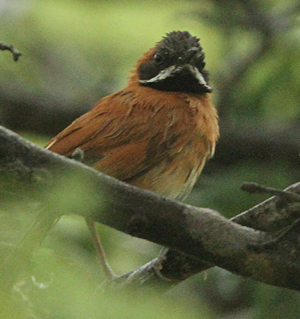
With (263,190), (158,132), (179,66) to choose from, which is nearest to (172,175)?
(158,132)

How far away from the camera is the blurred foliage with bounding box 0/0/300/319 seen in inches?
180

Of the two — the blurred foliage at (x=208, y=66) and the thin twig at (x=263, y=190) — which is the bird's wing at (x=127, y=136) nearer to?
the blurred foliage at (x=208, y=66)

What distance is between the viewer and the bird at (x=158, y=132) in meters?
3.71

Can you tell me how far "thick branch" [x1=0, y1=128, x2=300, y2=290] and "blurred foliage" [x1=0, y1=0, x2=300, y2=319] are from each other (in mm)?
846

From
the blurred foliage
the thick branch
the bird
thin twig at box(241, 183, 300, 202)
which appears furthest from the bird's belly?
thin twig at box(241, 183, 300, 202)

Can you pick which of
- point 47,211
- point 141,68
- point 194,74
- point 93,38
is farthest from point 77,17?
point 47,211

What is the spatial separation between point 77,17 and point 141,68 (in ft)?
5.78

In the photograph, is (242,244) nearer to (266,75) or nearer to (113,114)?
(113,114)

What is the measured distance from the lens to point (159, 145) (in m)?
3.80

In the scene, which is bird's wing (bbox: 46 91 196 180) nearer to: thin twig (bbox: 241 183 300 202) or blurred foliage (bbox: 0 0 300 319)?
blurred foliage (bbox: 0 0 300 319)

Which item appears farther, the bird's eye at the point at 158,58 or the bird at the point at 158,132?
the bird's eye at the point at 158,58

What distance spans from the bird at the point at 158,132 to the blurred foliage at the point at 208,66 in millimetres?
563

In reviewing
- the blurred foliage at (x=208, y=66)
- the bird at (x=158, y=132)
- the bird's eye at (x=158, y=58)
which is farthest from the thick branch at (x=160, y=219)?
the bird's eye at (x=158, y=58)

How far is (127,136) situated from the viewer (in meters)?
3.80
